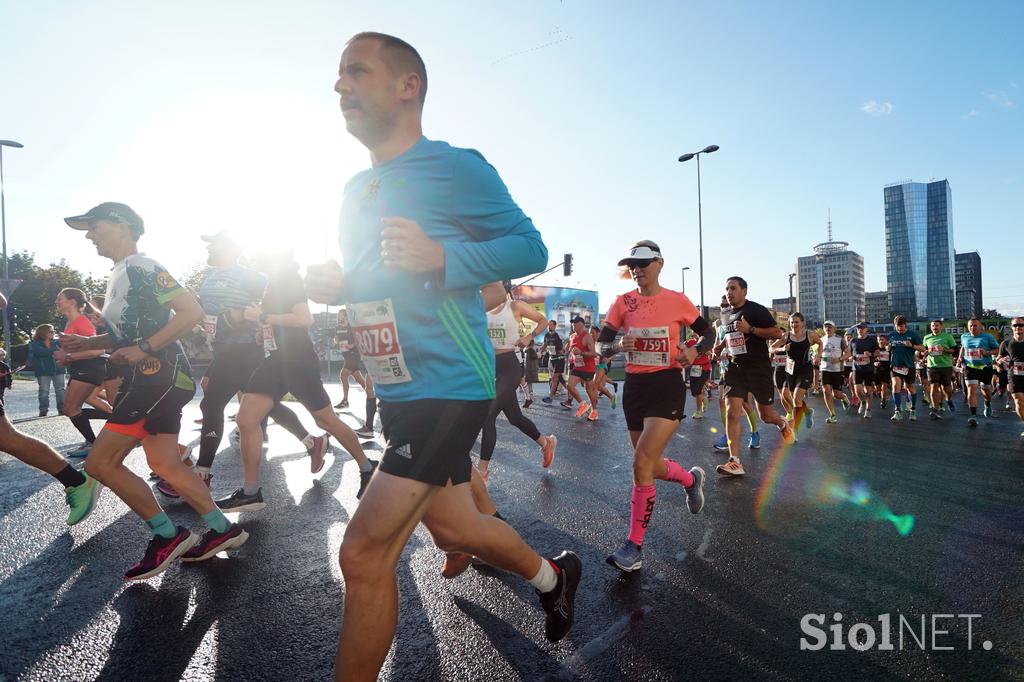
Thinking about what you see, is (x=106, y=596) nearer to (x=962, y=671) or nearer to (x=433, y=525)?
(x=433, y=525)

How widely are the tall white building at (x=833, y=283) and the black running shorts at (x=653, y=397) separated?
537 feet

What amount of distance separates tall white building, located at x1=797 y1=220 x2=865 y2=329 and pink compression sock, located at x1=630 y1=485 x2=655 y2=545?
164 m

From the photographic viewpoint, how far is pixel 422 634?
2.68 metres

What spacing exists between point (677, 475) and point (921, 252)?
178891mm

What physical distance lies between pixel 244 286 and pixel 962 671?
545 cm

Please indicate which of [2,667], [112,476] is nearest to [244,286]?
[112,476]

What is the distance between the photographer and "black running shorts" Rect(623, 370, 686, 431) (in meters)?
4.02

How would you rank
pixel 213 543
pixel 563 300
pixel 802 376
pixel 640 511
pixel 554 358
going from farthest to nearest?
pixel 563 300, pixel 554 358, pixel 802 376, pixel 640 511, pixel 213 543

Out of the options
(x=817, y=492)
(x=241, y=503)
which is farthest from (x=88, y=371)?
(x=817, y=492)

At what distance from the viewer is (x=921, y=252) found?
149m

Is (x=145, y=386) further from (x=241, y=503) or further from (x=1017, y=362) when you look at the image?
(x=1017, y=362)

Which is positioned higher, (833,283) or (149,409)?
(833,283)

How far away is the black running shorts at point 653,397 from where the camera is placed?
4.02 metres

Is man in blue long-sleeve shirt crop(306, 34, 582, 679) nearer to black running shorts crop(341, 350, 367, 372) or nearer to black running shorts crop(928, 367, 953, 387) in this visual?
black running shorts crop(341, 350, 367, 372)
